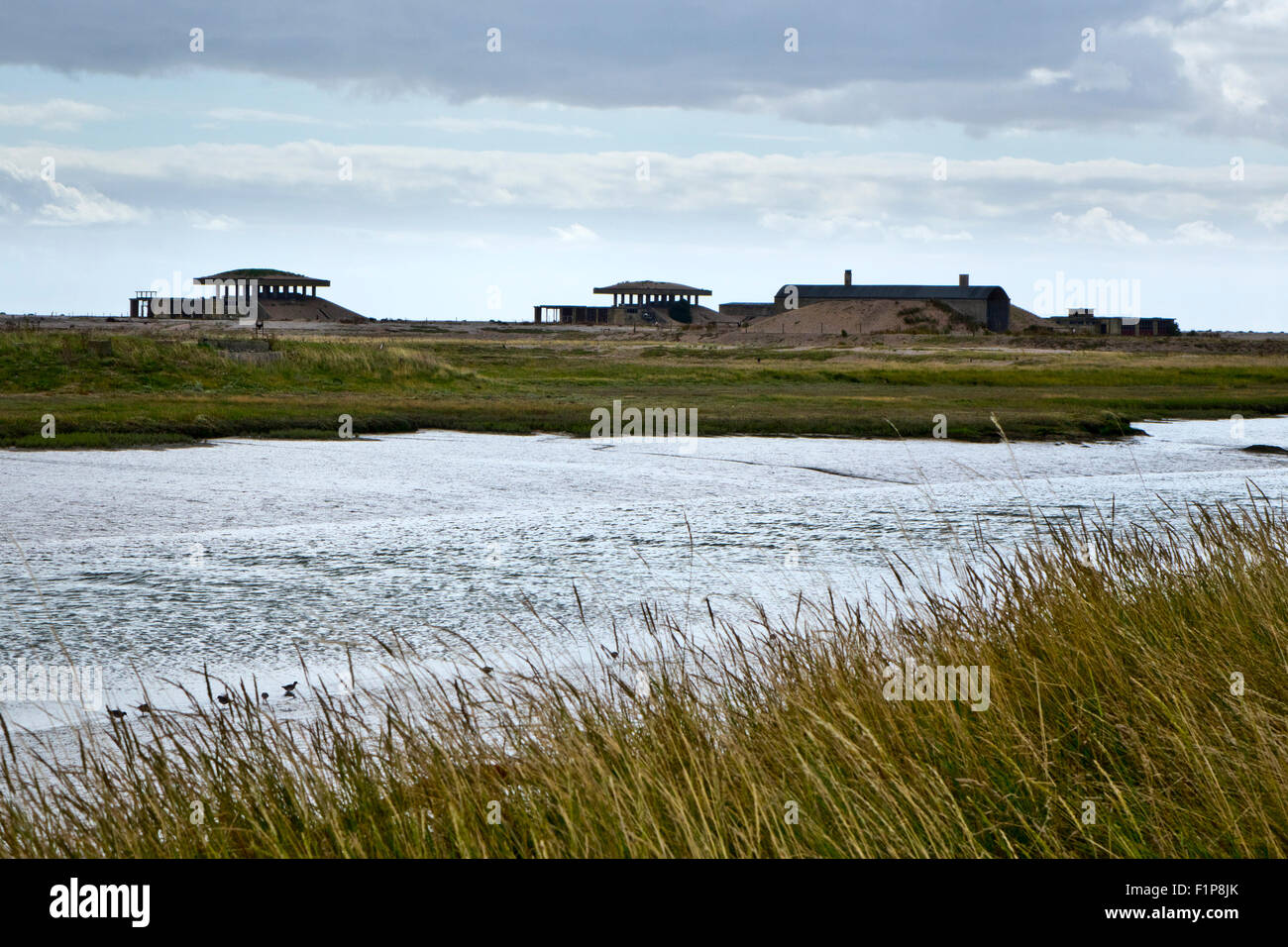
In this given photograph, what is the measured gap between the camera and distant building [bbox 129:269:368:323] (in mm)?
104500

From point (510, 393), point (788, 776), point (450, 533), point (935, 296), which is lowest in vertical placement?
point (450, 533)

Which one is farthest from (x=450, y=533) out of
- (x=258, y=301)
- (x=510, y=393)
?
(x=258, y=301)

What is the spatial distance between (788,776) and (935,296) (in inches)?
4128

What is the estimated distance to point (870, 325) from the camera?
102 metres

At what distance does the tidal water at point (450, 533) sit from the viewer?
8.29m

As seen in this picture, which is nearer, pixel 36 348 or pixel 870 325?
pixel 36 348

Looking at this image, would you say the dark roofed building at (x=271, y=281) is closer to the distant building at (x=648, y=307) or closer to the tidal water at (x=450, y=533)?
the distant building at (x=648, y=307)

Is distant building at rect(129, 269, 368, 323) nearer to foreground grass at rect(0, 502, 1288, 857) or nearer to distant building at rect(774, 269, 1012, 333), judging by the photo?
distant building at rect(774, 269, 1012, 333)

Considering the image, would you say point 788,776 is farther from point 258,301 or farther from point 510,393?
point 258,301

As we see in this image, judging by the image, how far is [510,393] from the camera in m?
36.1

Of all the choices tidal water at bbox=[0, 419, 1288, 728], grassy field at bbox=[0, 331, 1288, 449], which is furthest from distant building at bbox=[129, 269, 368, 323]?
tidal water at bbox=[0, 419, 1288, 728]
